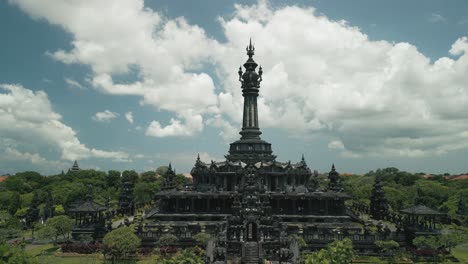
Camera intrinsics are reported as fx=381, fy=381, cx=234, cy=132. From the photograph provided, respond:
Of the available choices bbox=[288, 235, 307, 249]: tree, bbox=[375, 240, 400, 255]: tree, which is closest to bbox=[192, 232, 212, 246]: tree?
bbox=[288, 235, 307, 249]: tree

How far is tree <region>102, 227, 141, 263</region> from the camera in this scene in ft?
160

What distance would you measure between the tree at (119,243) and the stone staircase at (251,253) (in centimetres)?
1458

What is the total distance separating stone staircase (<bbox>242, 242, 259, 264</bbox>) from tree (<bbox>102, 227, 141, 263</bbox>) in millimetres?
14577

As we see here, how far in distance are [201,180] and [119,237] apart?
36.8m

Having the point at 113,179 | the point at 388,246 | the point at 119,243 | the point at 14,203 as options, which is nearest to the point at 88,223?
the point at 119,243

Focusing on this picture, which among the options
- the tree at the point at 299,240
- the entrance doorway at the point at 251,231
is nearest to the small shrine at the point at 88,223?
the entrance doorway at the point at 251,231

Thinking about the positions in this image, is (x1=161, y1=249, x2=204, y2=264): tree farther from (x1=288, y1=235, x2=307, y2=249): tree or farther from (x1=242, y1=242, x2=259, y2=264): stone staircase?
(x1=288, y1=235, x2=307, y2=249): tree

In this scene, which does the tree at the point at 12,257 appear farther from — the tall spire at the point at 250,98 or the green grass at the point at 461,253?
the tall spire at the point at 250,98

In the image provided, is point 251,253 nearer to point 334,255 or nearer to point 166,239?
point 166,239

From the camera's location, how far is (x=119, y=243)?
160 ft

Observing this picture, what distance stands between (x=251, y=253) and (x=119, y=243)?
Result: 17.3 metres

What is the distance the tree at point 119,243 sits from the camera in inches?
1921

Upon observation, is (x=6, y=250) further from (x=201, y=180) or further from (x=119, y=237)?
(x=201, y=180)

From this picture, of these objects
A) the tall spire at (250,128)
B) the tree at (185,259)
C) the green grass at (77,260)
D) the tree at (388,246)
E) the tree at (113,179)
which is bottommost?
the green grass at (77,260)
